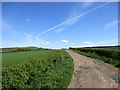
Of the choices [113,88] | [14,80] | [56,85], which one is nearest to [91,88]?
[113,88]

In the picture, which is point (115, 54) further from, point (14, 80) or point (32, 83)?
point (14, 80)

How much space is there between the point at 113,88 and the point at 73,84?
2054mm

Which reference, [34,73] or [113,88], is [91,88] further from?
[34,73]

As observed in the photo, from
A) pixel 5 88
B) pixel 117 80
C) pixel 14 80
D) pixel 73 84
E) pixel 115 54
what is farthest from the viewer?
pixel 115 54

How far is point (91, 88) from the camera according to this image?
5102 mm

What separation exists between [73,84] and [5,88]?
3.34m

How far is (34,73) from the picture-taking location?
565 cm

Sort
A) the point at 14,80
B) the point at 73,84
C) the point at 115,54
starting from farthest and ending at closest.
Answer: the point at 115,54 < the point at 73,84 < the point at 14,80

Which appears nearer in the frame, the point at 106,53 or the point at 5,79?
the point at 5,79

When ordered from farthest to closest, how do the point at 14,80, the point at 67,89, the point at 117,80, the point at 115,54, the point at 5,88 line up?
the point at 115,54
the point at 117,80
the point at 67,89
the point at 14,80
the point at 5,88

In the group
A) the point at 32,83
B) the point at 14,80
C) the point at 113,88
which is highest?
the point at 14,80

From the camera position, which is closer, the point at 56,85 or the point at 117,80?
the point at 56,85

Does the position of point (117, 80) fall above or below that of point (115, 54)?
below

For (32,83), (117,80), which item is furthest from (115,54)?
(32,83)
